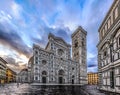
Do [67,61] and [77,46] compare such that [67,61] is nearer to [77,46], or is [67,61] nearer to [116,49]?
[77,46]

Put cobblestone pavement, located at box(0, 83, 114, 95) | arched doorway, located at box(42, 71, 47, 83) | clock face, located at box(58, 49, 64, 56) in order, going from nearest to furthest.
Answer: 1. cobblestone pavement, located at box(0, 83, 114, 95)
2. arched doorway, located at box(42, 71, 47, 83)
3. clock face, located at box(58, 49, 64, 56)

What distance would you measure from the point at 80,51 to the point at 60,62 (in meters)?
23.2

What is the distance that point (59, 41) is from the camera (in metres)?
98.9

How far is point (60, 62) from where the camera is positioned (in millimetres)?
94750

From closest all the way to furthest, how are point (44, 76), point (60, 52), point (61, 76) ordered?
point (44, 76) → point (61, 76) → point (60, 52)

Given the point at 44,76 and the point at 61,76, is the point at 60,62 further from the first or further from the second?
the point at 44,76

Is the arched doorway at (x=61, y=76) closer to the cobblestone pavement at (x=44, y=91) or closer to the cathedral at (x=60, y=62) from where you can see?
the cathedral at (x=60, y=62)

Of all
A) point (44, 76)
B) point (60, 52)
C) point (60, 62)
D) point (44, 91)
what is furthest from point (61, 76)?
point (44, 91)

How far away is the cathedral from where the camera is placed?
8200cm

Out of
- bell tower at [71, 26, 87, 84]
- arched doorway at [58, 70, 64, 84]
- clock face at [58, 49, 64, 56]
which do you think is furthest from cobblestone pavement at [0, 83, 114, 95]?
bell tower at [71, 26, 87, 84]

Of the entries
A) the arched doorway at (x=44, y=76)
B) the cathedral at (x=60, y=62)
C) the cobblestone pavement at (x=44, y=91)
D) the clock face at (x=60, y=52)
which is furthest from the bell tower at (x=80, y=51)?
the cobblestone pavement at (x=44, y=91)

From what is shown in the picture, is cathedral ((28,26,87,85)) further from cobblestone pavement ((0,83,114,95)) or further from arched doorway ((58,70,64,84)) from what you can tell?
cobblestone pavement ((0,83,114,95))

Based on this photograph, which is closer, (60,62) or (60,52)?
(60,62)

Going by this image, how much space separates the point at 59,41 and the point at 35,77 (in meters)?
30.9
